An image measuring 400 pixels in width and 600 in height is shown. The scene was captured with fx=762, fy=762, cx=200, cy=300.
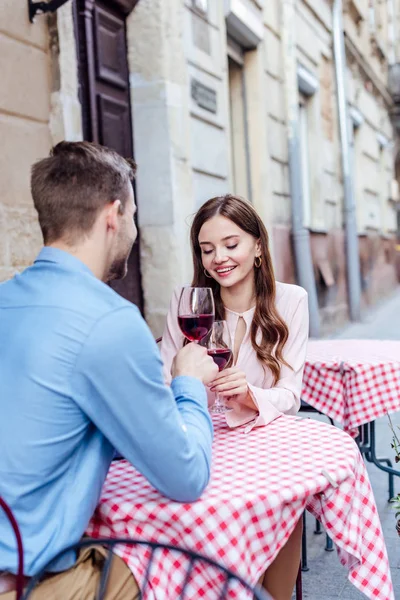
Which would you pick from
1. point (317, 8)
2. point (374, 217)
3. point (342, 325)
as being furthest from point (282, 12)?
point (374, 217)

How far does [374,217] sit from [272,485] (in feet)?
45.7

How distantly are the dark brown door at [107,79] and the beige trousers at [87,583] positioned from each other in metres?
3.79

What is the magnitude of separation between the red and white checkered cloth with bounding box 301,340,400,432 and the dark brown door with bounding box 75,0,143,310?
2217 millimetres

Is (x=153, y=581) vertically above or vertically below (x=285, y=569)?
above

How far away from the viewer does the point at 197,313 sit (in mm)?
2143

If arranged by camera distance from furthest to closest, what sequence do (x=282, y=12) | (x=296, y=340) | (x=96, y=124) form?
(x=282, y=12)
(x=96, y=124)
(x=296, y=340)

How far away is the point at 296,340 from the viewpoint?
2736mm

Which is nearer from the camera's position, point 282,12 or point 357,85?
point 282,12

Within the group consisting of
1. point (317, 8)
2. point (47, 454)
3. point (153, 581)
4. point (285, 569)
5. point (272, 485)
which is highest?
point (317, 8)

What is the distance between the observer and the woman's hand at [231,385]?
2.17 meters

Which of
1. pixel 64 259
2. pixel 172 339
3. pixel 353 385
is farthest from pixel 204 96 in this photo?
pixel 64 259

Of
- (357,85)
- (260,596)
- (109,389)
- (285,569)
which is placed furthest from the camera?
(357,85)

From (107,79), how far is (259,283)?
115 inches

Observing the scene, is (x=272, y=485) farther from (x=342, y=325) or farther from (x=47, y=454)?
(x=342, y=325)
